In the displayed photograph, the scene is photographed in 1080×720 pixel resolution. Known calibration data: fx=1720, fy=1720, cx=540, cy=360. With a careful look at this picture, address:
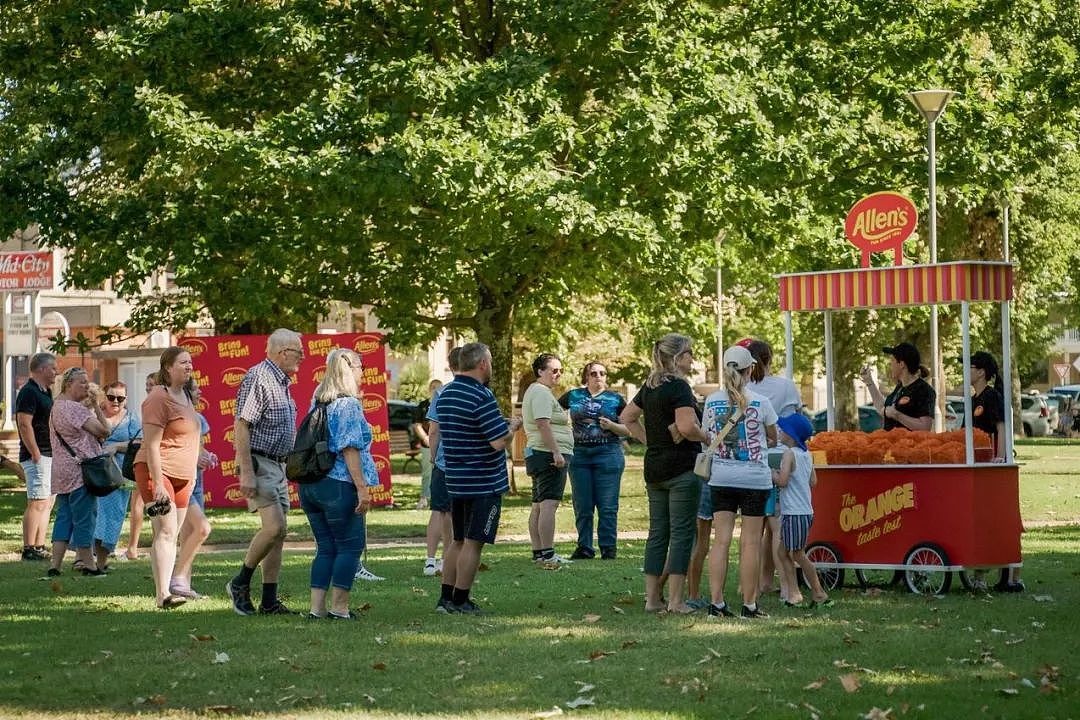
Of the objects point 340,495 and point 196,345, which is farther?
point 196,345

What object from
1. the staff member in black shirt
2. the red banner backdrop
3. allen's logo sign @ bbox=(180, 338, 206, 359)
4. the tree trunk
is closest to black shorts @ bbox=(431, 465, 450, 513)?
the staff member in black shirt

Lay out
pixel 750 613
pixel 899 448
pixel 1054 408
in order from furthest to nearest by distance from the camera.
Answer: pixel 1054 408
pixel 899 448
pixel 750 613

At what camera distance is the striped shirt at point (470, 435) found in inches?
436

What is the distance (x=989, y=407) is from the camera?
42.3ft

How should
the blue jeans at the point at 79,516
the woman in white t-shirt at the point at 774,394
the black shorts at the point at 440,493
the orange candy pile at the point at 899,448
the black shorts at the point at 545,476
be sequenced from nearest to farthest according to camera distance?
the woman in white t-shirt at the point at 774,394
the orange candy pile at the point at 899,448
the black shorts at the point at 440,493
the blue jeans at the point at 79,516
the black shorts at the point at 545,476

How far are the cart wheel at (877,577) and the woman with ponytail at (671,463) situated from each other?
94.1 inches

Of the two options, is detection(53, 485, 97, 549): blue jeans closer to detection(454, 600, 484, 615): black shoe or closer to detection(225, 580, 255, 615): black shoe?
detection(225, 580, 255, 615): black shoe

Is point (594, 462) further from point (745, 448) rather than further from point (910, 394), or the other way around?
point (745, 448)

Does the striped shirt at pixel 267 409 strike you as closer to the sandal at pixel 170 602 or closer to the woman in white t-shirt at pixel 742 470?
the sandal at pixel 170 602

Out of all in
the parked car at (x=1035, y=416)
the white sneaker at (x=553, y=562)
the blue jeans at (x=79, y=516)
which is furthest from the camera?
the parked car at (x=1035, y=416)

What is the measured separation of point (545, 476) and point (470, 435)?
4136 mm

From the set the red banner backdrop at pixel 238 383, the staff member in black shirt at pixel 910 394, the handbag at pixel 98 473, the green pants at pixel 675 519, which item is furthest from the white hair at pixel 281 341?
the red banner backdrop at pixel 238 383

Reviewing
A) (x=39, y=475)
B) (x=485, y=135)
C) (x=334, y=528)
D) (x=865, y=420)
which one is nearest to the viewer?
(x=334, y=528)

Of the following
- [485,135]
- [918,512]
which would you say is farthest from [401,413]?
[918,512]
